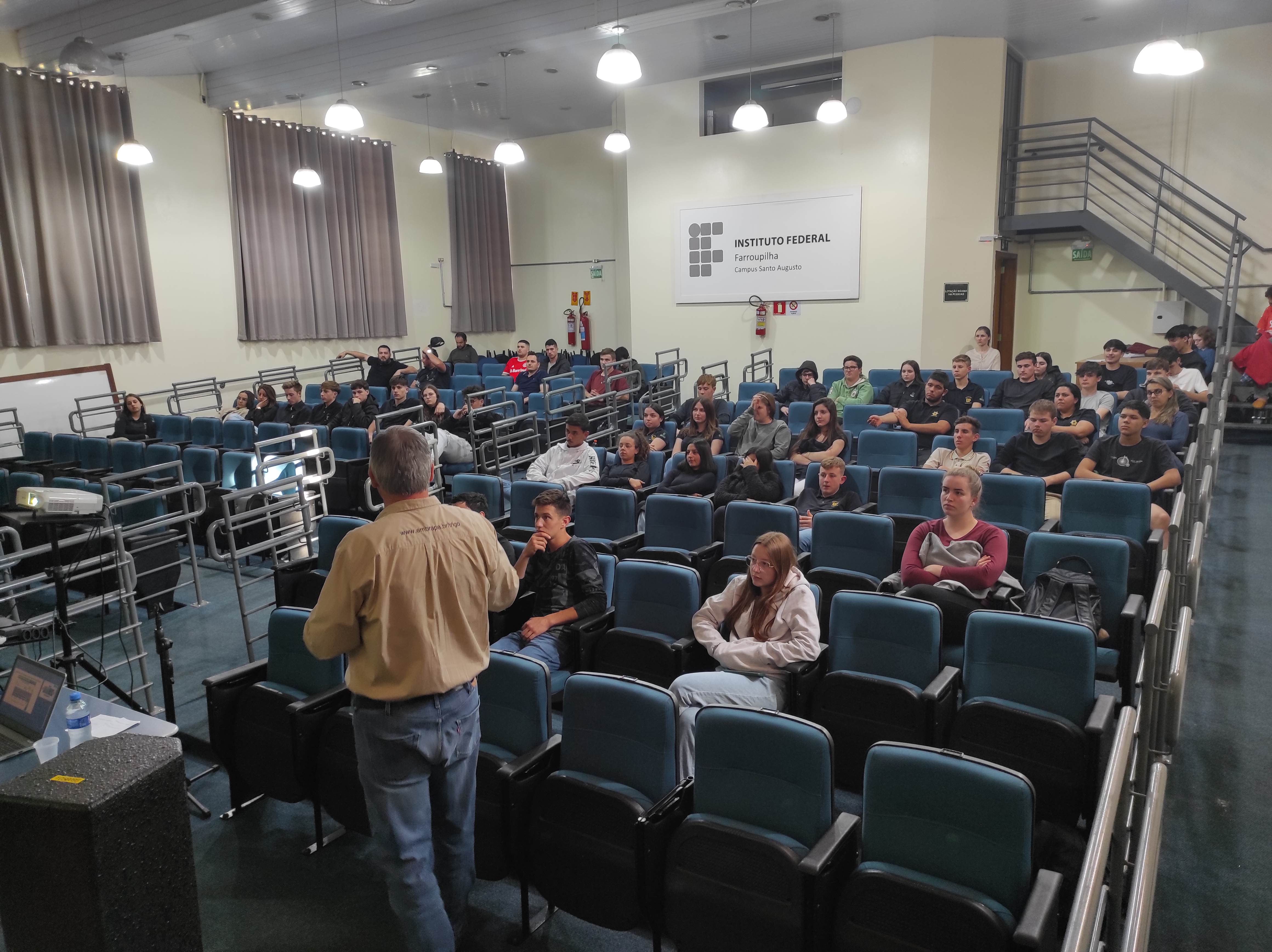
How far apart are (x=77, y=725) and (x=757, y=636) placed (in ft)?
7.31

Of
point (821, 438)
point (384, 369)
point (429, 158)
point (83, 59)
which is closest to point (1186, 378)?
point (821, 438)

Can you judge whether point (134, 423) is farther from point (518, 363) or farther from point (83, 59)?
point (518, 363)

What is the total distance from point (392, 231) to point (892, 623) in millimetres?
12020

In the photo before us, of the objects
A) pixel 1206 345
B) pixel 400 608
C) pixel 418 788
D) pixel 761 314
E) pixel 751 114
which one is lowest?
pixel 418 788

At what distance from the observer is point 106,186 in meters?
10.0

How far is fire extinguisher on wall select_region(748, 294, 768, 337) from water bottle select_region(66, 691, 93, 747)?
366 inches

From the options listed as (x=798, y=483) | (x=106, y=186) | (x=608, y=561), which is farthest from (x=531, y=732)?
(x=106, y=186)

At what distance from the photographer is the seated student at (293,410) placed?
29.4 ft

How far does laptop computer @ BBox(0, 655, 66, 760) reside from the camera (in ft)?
8.05

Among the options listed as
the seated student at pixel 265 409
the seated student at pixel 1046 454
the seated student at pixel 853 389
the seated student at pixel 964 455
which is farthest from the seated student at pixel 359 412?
the seated student at pixel 1046 454

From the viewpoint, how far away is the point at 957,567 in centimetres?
376

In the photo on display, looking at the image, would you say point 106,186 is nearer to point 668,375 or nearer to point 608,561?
point 668,375

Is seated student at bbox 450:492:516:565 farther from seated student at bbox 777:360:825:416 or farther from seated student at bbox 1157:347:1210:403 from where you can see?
seated student at bbox 1157:347:1210:403

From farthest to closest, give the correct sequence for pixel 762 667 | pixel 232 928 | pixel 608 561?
pixel 608 561, pixel 762 667, pixel 232 928
